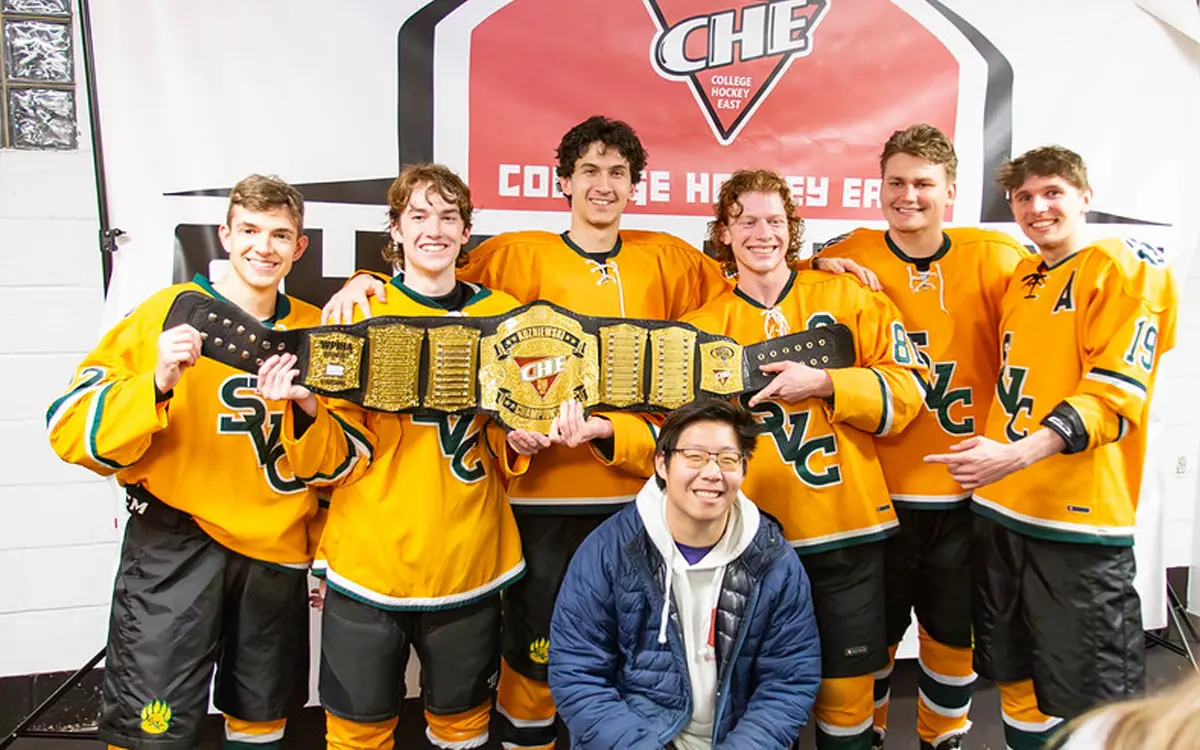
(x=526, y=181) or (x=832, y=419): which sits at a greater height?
(x=526, y=181)

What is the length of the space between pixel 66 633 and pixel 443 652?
5.74 ft

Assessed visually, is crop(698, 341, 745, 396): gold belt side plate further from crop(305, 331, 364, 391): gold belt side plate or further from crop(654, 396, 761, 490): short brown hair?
crop(305, 331, 364, 391): gold belt side plate


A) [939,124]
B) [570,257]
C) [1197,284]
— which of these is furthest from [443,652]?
[1197,284]

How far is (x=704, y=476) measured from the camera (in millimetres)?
1749

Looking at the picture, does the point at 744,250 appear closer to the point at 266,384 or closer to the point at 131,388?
the point at 266,384

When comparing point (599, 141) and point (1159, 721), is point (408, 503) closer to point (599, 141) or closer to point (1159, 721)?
point (599, 141)

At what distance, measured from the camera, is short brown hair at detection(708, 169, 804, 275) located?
2.15 m

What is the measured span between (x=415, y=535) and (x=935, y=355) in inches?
63.7

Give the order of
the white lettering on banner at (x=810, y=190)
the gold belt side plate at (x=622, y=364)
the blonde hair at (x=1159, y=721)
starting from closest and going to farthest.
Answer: the blonde hair at (x=1159, y=721)
the gold belt side plate at (x=622, y=364)
the white lettering on banner at (x=810, y=190)

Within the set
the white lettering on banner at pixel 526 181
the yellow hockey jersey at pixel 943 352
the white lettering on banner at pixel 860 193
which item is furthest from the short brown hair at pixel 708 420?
the white lettering on banner at pixel 860 193

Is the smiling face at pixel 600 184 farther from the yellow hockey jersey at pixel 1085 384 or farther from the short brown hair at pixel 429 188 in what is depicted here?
the yellow hockey jersey at pixel 1085 384

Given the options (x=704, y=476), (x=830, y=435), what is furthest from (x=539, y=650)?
(x=830, y=435)

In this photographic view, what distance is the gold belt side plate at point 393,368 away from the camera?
1912 millimetres

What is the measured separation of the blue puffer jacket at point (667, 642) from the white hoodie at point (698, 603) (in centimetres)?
2
